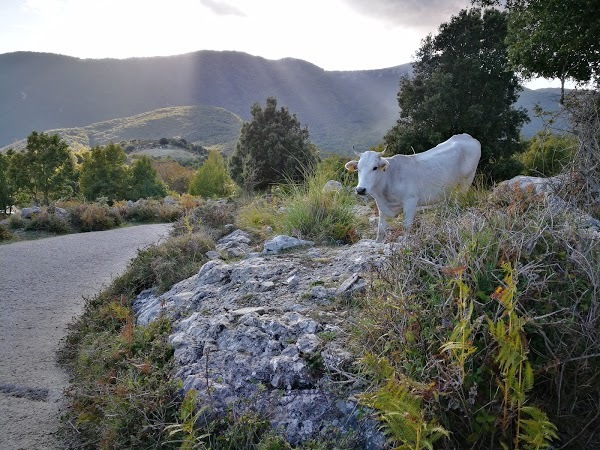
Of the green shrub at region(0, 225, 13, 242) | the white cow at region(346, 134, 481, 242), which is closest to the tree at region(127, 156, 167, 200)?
the green shrub at region(0, 225, 13, 242)

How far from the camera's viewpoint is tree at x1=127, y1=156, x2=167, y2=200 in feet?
95.6

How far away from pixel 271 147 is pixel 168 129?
8214cm

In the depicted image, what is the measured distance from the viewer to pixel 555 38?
12.3 meters

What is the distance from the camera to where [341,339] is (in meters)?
3.42

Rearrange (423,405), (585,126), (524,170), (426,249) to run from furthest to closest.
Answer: (524,170) < (585,126) < (426,249) < (423,405)

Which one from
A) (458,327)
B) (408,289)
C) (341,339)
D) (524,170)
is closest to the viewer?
(458,327)

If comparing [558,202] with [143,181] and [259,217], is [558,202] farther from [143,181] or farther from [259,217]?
[143,181]

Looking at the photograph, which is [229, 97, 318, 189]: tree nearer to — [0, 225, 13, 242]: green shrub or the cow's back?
[0, 225, 13, 242]: green shrub

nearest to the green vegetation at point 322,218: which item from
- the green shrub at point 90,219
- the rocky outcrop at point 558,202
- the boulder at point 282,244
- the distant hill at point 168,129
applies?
the boulder at point 282,244

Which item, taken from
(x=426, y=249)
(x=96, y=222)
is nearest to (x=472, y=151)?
(x=426, y=249)

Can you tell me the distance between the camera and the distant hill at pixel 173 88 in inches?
5037

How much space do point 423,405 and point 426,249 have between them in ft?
3.52

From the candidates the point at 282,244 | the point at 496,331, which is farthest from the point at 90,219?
the point at 496,331

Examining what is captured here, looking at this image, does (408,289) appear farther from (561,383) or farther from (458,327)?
(561,383)
